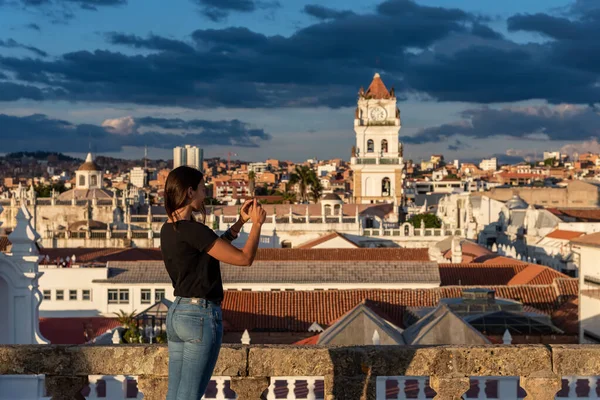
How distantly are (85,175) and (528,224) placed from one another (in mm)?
47274

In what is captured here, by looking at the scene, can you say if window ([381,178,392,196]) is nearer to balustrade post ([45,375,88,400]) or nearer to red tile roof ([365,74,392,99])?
red tile roof ([365,74,392,99])

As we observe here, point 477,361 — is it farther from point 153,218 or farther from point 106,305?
point 153,218

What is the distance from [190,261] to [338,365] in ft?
5.46

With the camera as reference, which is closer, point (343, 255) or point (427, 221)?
point (343, 255)

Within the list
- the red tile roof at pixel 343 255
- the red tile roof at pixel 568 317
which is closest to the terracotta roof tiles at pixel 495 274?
the red tile roof at pixel 343 255

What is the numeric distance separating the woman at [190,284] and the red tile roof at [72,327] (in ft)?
78.8

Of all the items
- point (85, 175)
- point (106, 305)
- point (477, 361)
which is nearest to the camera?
point (477, 361)

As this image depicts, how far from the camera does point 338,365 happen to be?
7.05 metres

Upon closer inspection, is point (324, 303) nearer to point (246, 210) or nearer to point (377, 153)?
point (246, 210)

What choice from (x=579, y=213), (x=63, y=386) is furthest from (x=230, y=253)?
(x=579, y=213)

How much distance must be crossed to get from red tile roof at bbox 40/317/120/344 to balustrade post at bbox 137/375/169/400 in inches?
901

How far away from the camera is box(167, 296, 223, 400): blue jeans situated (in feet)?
19.8

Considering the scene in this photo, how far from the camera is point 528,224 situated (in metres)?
81.8

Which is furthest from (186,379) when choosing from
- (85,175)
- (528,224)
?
(85,175)
